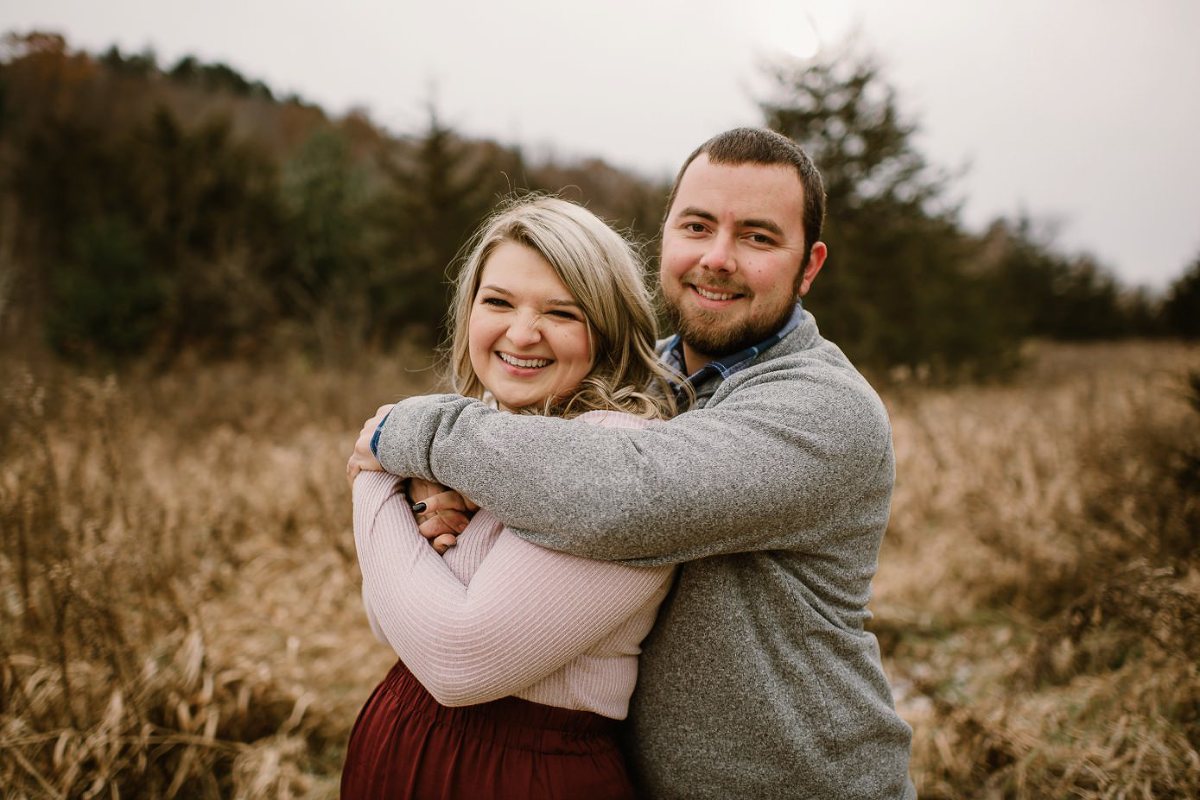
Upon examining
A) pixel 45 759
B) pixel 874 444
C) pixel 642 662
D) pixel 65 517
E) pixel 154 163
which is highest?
pixel 154 163

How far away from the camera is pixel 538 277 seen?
1797 millimetres

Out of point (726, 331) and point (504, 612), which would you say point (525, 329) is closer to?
point (726, 331)

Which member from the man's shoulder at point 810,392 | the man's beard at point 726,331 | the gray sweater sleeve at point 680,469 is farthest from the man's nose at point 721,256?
the gray sweater sleeve at point 680,469

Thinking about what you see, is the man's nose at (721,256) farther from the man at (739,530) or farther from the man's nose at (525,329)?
the man's nose at (525,329)

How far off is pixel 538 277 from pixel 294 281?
17.0m

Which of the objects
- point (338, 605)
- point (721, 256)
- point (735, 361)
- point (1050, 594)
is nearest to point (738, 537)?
point (735, 361)

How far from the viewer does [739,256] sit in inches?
78.7

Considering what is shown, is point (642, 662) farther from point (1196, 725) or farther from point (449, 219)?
point (449, 219)

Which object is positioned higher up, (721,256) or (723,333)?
(721,256)

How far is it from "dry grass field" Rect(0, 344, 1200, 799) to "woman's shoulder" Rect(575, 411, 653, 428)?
2012 mm

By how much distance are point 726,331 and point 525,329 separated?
0.56 metres

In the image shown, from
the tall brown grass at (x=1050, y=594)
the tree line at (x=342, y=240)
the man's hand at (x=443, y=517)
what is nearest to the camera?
the man's hand at (x=443, y=517)

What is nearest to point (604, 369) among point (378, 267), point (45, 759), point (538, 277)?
point (538, 277)

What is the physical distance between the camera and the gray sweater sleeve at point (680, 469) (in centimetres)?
135
